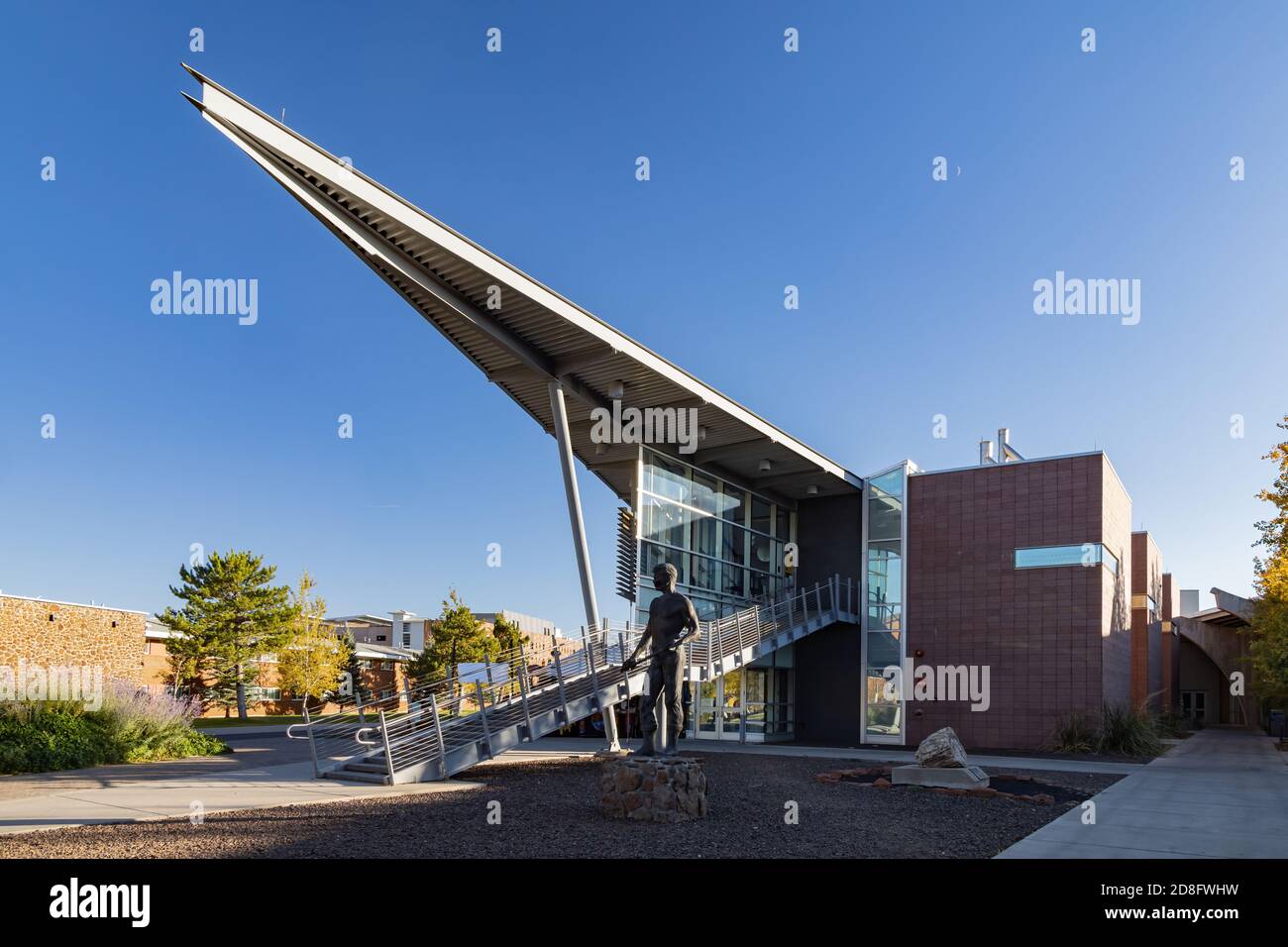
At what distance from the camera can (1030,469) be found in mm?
23516

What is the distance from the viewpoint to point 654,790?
384 inches

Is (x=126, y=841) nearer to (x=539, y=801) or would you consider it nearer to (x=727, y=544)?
(x=539, y=801)

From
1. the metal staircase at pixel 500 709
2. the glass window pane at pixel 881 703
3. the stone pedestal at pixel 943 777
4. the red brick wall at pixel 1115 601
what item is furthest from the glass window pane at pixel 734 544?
the stone pedestal at pixel 943 777

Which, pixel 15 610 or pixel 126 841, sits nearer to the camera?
pixel 126 841

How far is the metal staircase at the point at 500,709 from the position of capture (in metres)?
13.3

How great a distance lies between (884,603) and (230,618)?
25543mm

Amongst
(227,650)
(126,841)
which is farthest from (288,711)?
(126,841)

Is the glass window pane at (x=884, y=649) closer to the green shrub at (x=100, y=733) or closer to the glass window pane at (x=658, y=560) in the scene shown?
the glass window pane at (x=658, y=560)

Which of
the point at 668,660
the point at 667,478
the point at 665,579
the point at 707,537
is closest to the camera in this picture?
the point at 668,660

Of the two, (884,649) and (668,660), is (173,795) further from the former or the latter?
(884,649)

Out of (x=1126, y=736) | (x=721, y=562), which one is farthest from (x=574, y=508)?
(x=1126, y=736)

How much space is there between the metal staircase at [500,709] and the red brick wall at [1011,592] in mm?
6314

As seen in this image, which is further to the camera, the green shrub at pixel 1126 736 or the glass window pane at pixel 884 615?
the glass window pane at pixel 884 615

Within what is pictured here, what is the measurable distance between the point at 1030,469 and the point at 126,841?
71.6 feet
